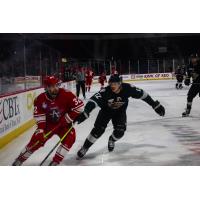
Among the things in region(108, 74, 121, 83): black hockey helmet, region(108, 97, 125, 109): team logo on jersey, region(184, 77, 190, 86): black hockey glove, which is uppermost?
region(108, 74, 121, 83): black hockey helmet

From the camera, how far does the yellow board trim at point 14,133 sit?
5211 mm

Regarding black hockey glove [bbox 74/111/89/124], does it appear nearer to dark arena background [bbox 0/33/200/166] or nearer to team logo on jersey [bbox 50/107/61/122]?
dark arena background [bbox 0/33/200/166]

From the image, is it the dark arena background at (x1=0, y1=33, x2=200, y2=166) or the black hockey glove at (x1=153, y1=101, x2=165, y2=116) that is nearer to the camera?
the dark arena background at (x1=0, y1=33, x2=200, y2=166)

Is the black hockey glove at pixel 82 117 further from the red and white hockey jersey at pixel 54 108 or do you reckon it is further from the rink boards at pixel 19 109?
the rink boards at pixel 19 109

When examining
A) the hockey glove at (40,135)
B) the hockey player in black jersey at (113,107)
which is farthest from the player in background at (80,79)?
the hockey glove at (40,135)

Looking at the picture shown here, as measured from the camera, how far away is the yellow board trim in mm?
5211

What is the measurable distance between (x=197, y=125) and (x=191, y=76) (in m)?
0.77

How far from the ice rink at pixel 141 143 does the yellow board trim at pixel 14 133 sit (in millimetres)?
109

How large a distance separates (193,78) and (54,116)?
77.2 inches

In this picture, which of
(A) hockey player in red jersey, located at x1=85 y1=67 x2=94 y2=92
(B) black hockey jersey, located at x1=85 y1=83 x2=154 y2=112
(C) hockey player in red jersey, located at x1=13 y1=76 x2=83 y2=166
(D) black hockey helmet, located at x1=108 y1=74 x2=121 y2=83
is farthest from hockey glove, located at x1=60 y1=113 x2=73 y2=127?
(D) black hockey helmet, located at x1=108 y1=74 x2=121 y2=83

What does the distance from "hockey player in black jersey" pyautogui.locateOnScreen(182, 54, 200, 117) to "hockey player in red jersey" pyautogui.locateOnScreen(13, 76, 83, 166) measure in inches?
51.6

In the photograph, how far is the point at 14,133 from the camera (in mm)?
5508

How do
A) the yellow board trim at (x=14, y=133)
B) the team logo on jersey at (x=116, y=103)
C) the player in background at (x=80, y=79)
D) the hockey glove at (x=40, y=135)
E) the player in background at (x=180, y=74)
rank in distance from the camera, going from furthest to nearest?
the player in background at (x=180, y=74), the yellow board trim at (x=14, y=133), the player in background at (x=80, y=79), the team logo on jersey at (x=116, y=103), the hockey glove at (x=40, y=135)
